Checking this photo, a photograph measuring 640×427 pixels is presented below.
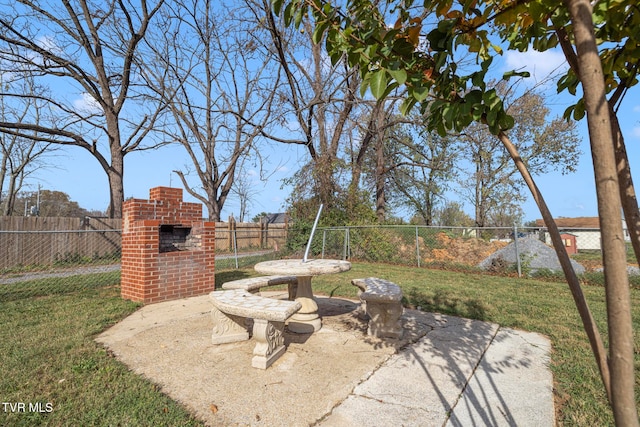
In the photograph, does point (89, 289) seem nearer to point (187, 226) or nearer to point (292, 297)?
point (187, 226)

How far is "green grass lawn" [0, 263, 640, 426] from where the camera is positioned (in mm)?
Result: 2041

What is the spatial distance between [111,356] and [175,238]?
2.87 metres

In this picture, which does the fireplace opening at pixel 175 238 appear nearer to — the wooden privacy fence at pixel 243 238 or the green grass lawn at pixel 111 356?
the green grass lawn at pixel 111 356

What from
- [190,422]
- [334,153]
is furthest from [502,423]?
[334,153]

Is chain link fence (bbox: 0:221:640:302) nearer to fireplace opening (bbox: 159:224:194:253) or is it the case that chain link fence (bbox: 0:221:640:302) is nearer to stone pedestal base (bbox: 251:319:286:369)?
fireplace opening (bbox: 159:224:194:253)

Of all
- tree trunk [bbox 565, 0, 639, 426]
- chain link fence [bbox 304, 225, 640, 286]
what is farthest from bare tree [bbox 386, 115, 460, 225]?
tree trunk [bbox 565, 0, 639, 426]

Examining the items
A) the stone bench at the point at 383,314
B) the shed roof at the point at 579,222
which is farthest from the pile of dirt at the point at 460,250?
the shed roof at the point at 579,222

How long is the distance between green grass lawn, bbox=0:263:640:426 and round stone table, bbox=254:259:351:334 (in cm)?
153

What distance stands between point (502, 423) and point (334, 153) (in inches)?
441

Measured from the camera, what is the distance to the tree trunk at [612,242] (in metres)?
0.63

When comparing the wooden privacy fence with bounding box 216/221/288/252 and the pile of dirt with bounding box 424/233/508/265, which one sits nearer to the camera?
the pile of dirt with bounding box 424/233/508/265

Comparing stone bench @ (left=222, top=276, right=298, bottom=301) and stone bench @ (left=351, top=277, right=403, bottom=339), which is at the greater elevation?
stone bench @ (left=222, top=276, right=298, bottom=301)

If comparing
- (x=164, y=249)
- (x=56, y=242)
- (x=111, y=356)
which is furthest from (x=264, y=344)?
(x=56, y=242)

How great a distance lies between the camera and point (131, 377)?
2.51 m
